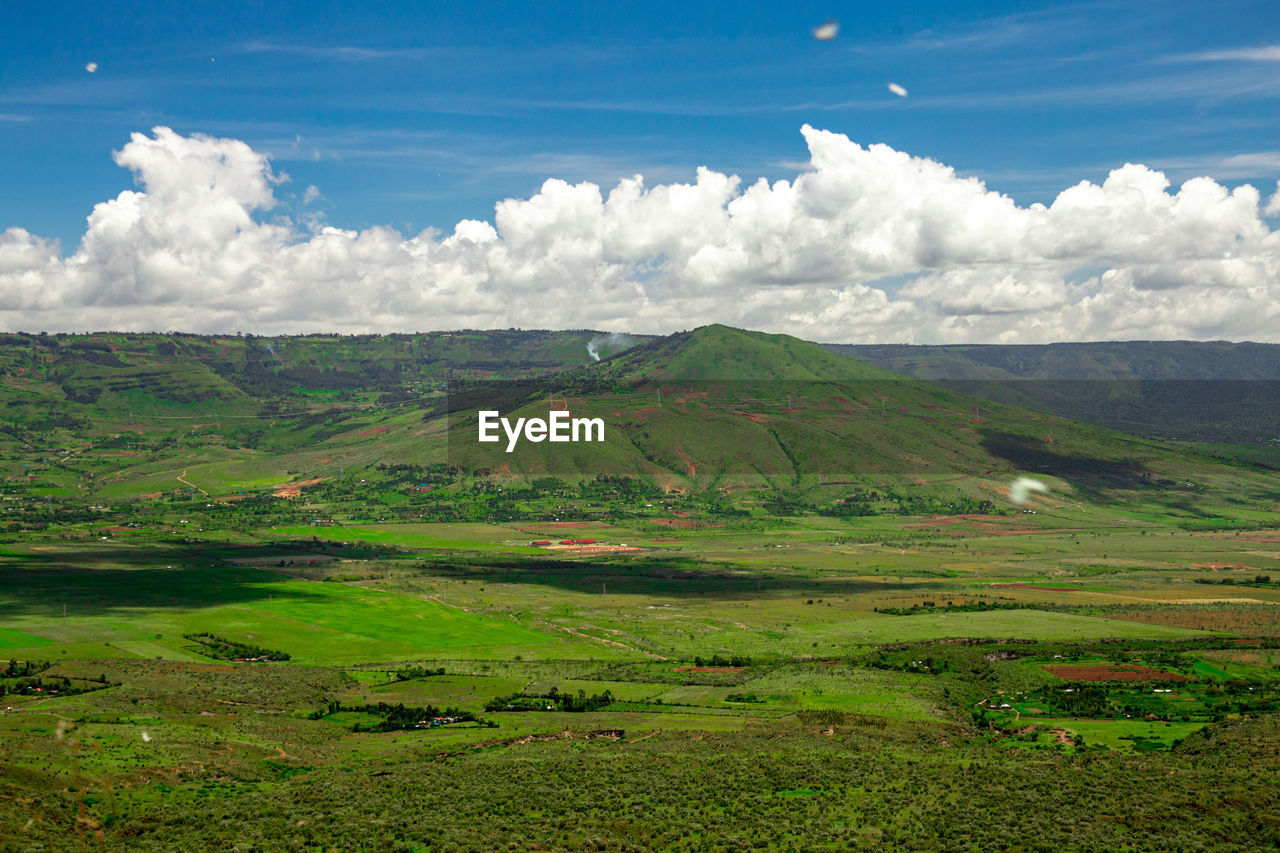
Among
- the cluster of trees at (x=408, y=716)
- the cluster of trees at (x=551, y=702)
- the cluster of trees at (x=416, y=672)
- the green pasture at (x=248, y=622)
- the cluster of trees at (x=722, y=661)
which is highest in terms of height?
the cluster of trees at (x=408, y=716)

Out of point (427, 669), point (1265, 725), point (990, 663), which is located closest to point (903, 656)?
point (990, 663)

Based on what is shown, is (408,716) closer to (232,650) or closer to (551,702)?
(551,702)

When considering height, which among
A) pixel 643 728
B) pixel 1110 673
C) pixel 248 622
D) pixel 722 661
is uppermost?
pixel 643 728

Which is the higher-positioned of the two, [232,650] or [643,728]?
[643,728]

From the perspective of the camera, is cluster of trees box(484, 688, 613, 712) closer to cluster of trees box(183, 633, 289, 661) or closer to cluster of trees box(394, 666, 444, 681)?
cluster of trees box(394, 666, 444, 681)

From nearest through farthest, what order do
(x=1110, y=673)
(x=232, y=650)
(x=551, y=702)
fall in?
(x=551, y=702) < (x=1110, y=673) < (x=232, y=650)

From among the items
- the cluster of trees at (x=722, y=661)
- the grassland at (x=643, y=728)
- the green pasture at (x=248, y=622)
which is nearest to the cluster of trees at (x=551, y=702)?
the grassland at (x=643, y=728)

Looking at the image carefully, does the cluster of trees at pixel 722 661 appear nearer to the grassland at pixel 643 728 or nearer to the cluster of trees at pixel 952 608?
the grassland at pixel 643 728

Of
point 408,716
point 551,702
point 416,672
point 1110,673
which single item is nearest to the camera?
point 408,716

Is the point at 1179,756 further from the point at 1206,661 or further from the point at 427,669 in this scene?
the point at 427,669

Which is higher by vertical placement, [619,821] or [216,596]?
[619,821]

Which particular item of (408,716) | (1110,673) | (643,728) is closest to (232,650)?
(408,716)
